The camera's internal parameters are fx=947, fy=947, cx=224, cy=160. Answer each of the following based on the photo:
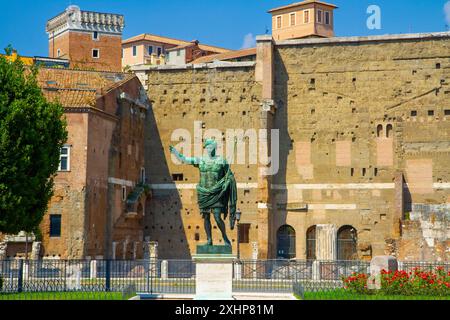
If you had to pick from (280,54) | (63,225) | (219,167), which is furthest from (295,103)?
(219,167)

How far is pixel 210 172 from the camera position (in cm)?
2500

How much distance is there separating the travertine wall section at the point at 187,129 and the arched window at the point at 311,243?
2.85 meters

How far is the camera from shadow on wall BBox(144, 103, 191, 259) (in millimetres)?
51000

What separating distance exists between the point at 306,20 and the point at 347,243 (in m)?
40.6

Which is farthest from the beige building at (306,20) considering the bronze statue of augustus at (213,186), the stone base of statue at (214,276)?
the stone base of statue at (214,276)

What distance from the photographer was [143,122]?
5159 centimetres

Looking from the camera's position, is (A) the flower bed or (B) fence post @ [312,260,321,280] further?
(B) fence post @ [312,260,321,280]

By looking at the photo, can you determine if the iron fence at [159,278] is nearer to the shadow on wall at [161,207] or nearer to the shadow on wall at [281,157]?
the shadow on wall at [281,157]

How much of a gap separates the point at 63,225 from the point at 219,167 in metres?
19.7

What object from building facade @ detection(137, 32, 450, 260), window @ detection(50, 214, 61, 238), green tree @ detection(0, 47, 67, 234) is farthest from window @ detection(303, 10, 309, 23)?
green tree @ detection(0, 47, 67, 234)

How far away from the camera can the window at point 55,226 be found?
43125 mm

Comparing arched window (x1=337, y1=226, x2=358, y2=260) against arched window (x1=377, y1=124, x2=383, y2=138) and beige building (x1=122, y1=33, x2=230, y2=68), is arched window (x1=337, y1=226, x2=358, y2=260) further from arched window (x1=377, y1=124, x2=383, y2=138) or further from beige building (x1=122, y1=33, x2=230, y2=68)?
beige building (x1=122, y1=33, x2=230, y2=68)

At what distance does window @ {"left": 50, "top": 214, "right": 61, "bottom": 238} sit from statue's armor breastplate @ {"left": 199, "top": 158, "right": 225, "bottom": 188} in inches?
770

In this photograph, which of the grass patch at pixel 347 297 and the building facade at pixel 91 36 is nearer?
the grass patch at pixel 347 297
